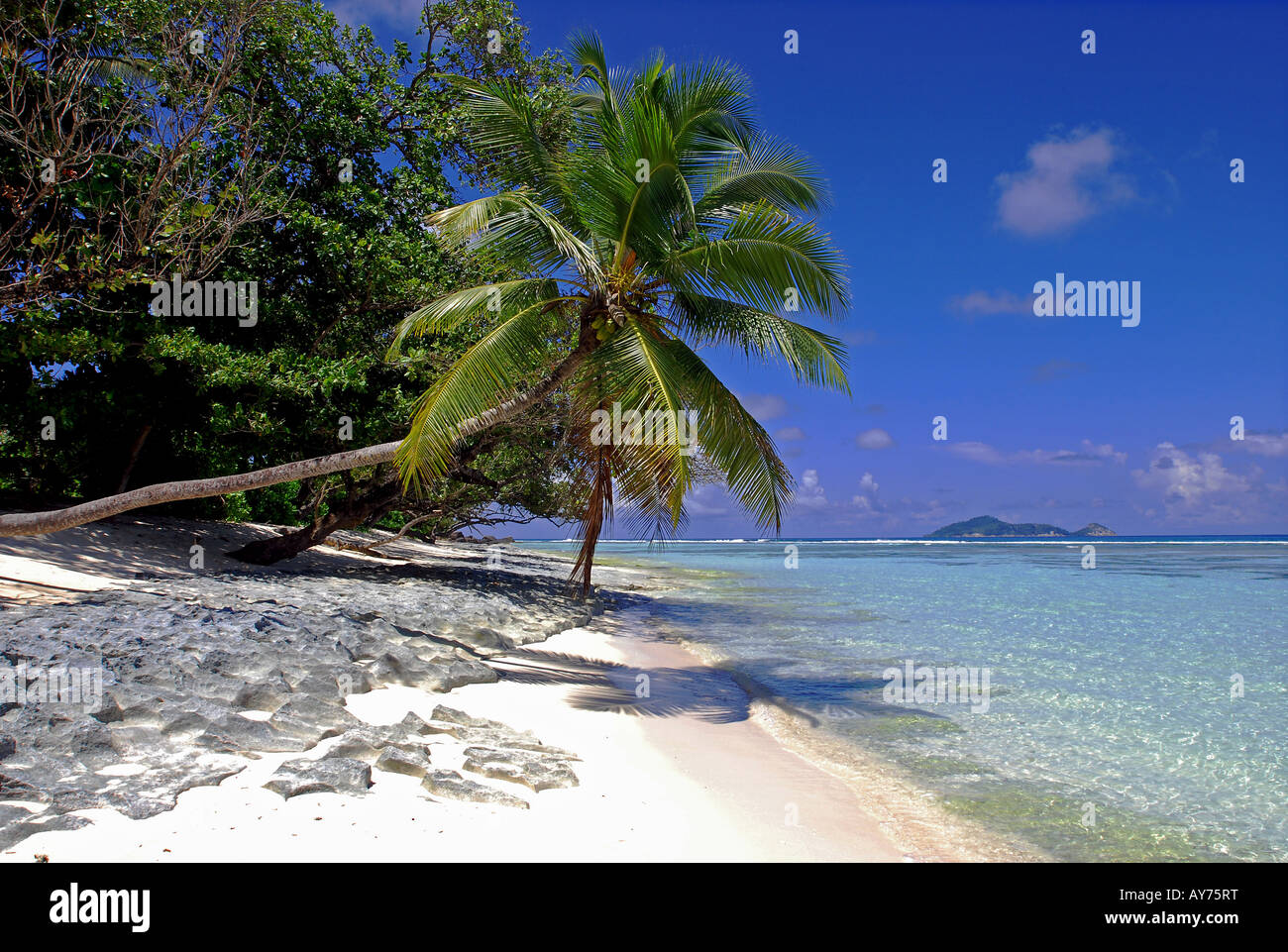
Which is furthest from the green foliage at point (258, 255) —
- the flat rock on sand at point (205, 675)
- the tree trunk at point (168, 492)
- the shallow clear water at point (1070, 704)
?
the shallow clear water at point (1070, 704)

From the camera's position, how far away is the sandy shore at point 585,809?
11.1 feet

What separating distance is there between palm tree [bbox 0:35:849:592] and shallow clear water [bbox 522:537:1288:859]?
2932mm

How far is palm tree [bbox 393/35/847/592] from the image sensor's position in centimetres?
765

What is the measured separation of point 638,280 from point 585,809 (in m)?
5.97

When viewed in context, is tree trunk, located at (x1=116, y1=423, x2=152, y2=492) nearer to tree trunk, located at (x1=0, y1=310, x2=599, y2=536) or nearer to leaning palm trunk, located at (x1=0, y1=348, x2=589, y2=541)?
tree trunk, located at (x1=0, y1=310, x2=599, y2=536)

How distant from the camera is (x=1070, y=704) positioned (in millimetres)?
8656

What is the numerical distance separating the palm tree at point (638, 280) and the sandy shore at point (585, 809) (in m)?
2.25
